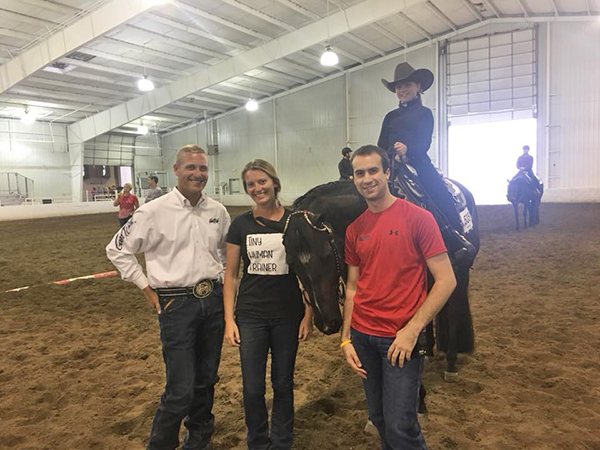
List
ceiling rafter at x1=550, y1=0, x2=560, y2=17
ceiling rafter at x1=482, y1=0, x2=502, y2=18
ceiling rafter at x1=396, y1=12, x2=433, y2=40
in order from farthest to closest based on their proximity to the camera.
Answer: ceiling rafter at x1=396, y1=12, x2=433, y2=40 → ceiling rafter at x1=482, y1=0, x2=502, y2=18 → ceiling rafter at x1=550, y1=0, x2=560, y2=17

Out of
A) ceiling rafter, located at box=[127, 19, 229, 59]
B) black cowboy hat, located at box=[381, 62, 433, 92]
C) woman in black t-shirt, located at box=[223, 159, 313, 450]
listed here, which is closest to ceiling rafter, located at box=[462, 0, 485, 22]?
ceiling rafter, located at box=[127, 19, 229, 59]

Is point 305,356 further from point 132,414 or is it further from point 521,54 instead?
point 521,54

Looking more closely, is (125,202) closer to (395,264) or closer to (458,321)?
(458,321)

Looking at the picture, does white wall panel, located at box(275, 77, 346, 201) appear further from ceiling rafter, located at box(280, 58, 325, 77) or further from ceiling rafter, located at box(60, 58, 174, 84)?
ceiling rafter, located at box(60, 58, 174, 84)

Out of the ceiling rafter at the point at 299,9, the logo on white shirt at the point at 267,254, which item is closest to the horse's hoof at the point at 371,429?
the logo on white shirt at the point at 267,254

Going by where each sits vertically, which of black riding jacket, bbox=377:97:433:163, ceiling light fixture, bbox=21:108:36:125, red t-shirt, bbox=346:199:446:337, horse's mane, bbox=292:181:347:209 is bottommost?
red t-shirt, bbox=346:199:446:337

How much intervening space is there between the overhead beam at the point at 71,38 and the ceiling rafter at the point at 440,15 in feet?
33.5

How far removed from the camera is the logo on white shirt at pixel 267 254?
222 cm

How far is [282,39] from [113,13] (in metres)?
6.42

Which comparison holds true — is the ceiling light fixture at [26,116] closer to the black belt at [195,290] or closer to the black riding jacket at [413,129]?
the black riding jacket at [413,129]

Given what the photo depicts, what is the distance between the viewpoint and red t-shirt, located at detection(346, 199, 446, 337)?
1.83 meters

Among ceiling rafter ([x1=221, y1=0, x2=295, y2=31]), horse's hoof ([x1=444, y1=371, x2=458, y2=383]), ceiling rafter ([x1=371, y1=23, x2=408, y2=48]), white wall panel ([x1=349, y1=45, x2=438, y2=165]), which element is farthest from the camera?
white wall panel ([x1=349, y1=45, x2=438, y2=165])

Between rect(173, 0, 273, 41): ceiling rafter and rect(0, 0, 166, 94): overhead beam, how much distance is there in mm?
1301

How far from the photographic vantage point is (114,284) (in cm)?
703
